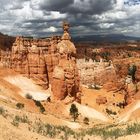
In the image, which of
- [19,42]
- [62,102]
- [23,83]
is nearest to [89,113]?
[62,102]

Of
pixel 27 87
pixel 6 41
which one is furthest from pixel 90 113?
pixel 6 41

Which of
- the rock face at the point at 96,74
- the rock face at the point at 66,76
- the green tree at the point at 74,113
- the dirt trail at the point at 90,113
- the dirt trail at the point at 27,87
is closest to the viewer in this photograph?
the green tree at the point at 74,113

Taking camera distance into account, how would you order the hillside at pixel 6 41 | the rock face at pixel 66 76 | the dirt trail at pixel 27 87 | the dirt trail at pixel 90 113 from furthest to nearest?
the hillside at pixel 6 41 → the dirt trail at pixel 27 87 → the rock face at pixel 66 76 → the dirt trail at pixel 90 113

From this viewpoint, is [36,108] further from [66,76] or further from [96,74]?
[96,74]

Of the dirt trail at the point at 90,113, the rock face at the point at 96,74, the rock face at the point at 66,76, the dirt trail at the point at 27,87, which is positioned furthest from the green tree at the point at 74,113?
the rock face at the point at 96,74

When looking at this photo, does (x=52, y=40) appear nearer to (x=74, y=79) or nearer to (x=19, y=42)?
(x=19, y=42)

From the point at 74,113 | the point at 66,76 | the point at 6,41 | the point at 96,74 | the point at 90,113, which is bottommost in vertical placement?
the point at 96,74

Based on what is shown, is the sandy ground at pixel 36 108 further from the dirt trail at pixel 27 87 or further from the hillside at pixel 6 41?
the hillside at pixel 6 41

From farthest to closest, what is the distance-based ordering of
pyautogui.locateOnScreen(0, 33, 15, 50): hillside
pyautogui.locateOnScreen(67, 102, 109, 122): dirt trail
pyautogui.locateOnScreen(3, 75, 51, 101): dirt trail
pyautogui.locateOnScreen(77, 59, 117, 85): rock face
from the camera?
pyautogui.locateOnScreen(0, 33, 15, 50): hillside
pyautogui.locateOnScreen(77, 59, 117, 85): rock face
pyautogui.locateOnScreen(3, 75, 51, 101): dirt trail
pyautogui.locateOnScreen(67, 102, 109, 122): dirt trail

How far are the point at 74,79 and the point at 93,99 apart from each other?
14.0 m

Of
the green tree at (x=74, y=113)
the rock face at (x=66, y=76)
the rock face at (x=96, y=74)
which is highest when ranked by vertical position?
the rock face at (x=66, y=76)

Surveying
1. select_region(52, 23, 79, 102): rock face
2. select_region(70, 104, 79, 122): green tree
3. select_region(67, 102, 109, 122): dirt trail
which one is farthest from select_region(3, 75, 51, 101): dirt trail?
select_region(70, 104, 79, 122): green tree

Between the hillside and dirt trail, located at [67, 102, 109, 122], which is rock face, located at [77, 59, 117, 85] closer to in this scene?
the hillside

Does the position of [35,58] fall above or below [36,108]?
above
